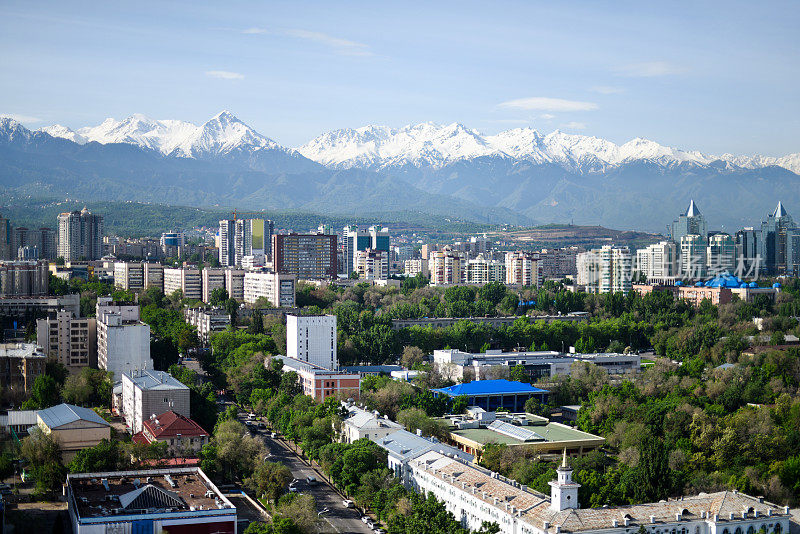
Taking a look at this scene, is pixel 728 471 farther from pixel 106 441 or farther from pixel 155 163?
pixel 155 163

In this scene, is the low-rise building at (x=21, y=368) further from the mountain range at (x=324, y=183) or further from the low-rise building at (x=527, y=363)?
the mountain range at (x=324, y=183)

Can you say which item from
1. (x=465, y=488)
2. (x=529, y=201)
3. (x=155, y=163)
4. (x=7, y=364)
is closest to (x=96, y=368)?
(x=7, y=364)

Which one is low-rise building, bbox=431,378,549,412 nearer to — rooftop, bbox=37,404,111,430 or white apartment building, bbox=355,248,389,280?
rooftop, bbox=37,404,111,430

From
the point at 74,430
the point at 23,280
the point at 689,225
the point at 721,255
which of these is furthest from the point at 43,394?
the point at 689,225

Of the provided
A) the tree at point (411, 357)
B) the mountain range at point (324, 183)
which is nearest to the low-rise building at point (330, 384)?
the tree at point (411, 357)

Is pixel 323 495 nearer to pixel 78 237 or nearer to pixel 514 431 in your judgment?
pixel 514 431

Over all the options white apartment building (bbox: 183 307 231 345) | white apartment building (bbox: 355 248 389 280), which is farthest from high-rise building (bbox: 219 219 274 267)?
white apartment building (bbox: 183 307 231 345)
